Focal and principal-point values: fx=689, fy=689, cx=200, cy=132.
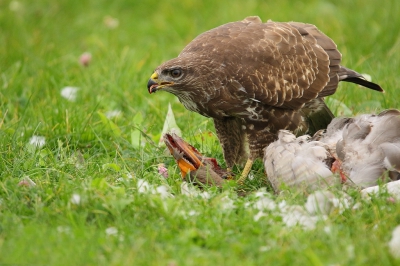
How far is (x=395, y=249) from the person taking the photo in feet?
11.2

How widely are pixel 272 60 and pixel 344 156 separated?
36.9 inches

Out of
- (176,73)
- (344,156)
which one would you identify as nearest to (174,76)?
(176,73)

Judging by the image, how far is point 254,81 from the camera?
4.91m

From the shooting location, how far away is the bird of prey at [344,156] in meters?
4.41

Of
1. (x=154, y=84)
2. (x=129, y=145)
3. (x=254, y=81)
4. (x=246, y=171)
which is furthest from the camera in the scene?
(x=129, y=145)

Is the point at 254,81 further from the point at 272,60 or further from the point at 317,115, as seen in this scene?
the point at 317,115

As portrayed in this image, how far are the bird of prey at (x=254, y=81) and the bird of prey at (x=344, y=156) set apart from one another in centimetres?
29

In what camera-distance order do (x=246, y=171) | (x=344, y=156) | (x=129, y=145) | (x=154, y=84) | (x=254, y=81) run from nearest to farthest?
(x=344, y=156) < (x=154, y=84) < (x=254, y=81) < (x=246, y=171) < (x=129, y=145)

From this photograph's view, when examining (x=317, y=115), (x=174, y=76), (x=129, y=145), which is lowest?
(x=129, y=145)

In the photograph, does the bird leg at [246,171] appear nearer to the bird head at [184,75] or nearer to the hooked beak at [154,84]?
the bird head at [184,75]

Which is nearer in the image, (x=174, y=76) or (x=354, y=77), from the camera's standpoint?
(x=174, y=76)

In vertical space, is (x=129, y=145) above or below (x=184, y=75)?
below

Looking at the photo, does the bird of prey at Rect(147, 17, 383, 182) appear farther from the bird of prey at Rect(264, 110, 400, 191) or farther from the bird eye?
the bird of prey at Rect(264, 110, 400, 191)

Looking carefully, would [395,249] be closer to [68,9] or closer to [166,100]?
[166,100]
